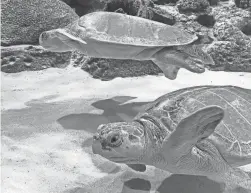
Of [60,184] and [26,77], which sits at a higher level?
[60,184]

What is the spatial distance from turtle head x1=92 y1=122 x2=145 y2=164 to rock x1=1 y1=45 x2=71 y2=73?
1.83 meters

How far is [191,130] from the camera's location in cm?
90

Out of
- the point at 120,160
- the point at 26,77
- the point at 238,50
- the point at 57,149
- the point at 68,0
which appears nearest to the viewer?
the point at 120,160

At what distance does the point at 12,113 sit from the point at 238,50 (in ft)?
5.89

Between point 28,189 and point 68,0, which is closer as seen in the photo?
point 28,189

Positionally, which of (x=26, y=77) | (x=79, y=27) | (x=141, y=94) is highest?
(x=79, y=27)

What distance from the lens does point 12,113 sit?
190cm

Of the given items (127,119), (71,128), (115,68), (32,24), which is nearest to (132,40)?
(127,119)

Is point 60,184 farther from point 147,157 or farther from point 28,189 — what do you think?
point 147,157

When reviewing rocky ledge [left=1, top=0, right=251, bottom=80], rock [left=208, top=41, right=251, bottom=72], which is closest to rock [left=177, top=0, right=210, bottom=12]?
rocky ledge [left=1, top=0, right=251, bottom=80]

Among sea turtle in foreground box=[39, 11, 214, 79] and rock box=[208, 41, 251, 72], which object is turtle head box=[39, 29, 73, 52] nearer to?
sea turtle in foreground box=[39, 11, 214, 79]

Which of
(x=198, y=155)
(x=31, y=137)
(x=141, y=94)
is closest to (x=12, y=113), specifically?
(x=31, y=137)

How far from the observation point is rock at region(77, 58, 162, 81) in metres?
2.52

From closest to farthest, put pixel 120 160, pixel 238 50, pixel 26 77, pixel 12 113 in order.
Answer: pixel 120 160, pixel 12 113, pixel 26 77, pixel 238 50
